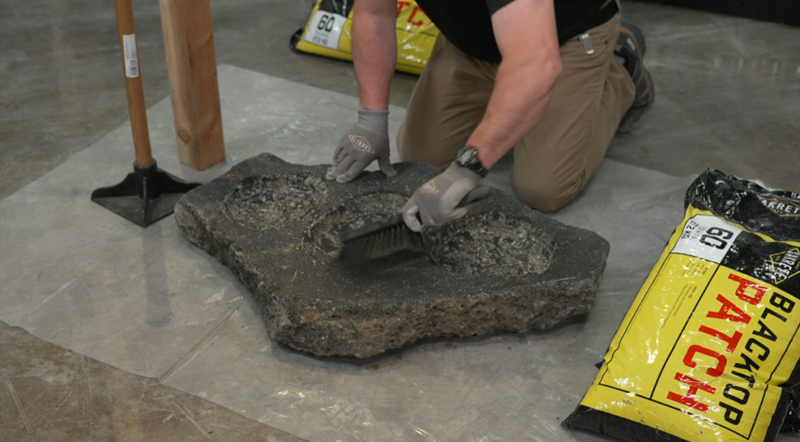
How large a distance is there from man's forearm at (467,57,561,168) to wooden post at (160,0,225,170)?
39.1 inches

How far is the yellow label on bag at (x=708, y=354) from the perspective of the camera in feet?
4.66

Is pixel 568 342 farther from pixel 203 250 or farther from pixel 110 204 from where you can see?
pixel 110 204

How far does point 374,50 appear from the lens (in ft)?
6.72

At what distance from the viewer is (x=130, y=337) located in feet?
5.72

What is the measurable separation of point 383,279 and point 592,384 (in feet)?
1.68

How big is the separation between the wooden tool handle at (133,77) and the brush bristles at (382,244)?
2.47ft

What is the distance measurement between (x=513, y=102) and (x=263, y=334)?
0.80 metres

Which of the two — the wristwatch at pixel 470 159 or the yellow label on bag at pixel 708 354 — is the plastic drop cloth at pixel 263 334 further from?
the wristwatch at pixel 470 159

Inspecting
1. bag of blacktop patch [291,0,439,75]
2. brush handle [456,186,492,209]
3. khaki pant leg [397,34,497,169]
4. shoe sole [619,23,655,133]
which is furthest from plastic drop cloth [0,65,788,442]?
bag of blacktop patch [291,0,439,75]

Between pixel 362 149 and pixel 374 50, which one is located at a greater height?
pixel 374 50

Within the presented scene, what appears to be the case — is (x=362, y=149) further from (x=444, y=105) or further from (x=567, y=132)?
(x=567, y=132)

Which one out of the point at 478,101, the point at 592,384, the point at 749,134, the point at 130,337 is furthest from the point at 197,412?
the point at 749,134

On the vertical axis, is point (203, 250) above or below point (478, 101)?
below

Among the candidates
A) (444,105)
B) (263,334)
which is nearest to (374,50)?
(444,105)
